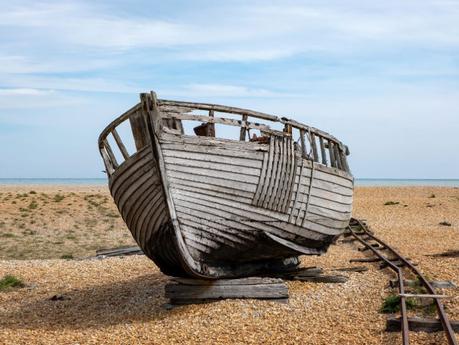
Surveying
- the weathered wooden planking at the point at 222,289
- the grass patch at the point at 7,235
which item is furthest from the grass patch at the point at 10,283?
the grass patch at the point at 7,235

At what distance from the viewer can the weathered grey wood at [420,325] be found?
9.62 m

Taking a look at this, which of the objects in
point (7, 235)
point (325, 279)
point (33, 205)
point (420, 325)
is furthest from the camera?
point (33, 205)

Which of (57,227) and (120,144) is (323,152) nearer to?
(120,144)

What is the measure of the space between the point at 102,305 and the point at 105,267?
4501 millimetres

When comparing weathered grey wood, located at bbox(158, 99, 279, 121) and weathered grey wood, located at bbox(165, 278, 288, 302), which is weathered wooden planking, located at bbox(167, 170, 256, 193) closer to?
weathered grey wood, located at bbox(158, 99, 279, 121)

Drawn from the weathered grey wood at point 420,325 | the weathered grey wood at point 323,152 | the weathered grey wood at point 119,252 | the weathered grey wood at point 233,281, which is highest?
the weathered grey wood at point 323,152

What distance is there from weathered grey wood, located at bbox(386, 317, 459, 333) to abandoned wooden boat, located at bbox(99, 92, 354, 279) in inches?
133

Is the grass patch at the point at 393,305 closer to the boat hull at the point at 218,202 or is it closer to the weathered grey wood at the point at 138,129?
the boat hull at the point at 218,202

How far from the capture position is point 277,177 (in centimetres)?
1249

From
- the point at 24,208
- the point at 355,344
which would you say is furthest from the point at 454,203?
the point at 355,344

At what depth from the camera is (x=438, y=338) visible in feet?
30.5

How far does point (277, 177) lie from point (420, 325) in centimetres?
381

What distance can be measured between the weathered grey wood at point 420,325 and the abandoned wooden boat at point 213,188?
11.1ft

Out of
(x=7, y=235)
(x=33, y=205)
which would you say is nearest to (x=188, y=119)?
(x=7, y=235)
